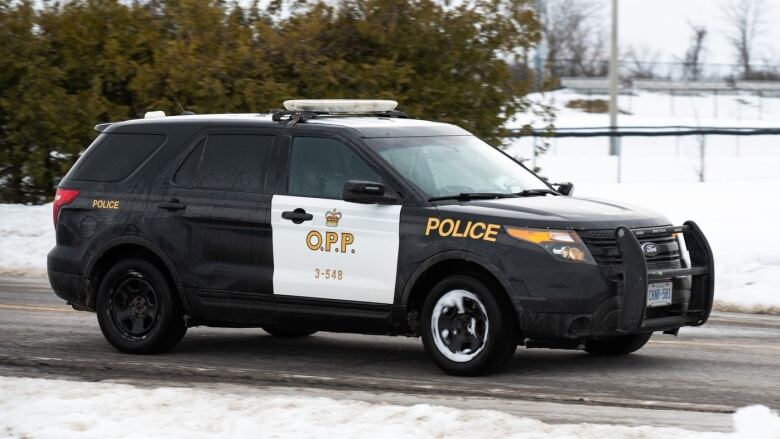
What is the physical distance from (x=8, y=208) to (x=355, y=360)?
40.8 ft

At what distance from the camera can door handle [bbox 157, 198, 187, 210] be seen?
960 cm

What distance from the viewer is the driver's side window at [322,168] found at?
9016 millimetres

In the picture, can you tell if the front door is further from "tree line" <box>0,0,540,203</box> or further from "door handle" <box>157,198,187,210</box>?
"tree line" <box>0,0,540,203</box>

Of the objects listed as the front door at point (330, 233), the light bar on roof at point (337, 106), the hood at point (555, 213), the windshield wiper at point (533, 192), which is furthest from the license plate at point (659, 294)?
the light bar on roof at point (337, 106)

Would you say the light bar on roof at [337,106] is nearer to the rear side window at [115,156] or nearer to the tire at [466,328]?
the rear side window at [115,156]

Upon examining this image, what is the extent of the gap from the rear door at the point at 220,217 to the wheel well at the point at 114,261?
0.69 feet

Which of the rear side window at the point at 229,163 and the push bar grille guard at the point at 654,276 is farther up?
the rear side window at the point at 229,163

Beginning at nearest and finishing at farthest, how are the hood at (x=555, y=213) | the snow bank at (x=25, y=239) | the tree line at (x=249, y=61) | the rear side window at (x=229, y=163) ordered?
1. the hood at (x=555, y=213)
2. the rear side window at (x=229, y=163)
3. the snow bank at (x=25, y=239)
4. the tree line at (x=249, y=61)

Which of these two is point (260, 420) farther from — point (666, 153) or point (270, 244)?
point (666, 153)

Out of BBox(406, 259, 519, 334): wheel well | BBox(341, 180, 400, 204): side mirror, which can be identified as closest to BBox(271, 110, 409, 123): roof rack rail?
BBox(341, 180, 400, 204): side mirror

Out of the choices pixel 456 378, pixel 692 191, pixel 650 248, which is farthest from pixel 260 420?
pixel 692 191

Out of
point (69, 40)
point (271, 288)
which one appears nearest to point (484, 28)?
point (69, 40)

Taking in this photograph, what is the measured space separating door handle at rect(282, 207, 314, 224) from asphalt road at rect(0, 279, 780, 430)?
1009mm

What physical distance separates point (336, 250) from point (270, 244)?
21.0 inches
